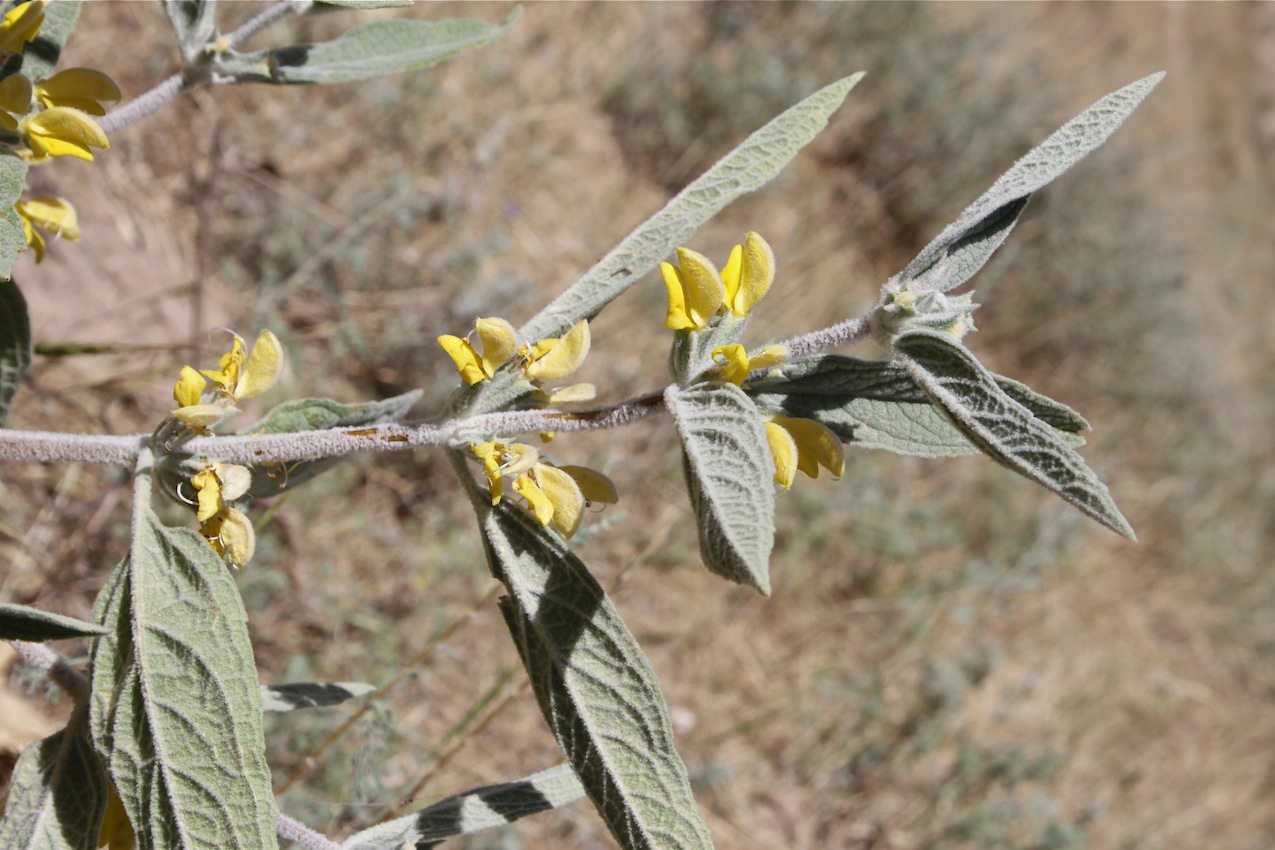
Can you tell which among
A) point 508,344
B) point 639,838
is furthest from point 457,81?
point 639,838

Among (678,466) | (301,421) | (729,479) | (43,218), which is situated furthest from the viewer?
(678,466)

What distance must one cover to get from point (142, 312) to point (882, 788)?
310 centimetres

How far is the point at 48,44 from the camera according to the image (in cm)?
133

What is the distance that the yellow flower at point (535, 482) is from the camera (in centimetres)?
117

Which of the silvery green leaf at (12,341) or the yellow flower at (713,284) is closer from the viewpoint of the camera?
the yellow flower at (713,284)

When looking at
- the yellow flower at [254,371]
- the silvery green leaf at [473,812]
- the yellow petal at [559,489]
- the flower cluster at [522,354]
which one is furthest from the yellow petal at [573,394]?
the silvery green leaf at [473,812]

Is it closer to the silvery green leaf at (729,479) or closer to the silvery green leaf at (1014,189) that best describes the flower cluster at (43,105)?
Result: the silvery green leaf at (729,479)

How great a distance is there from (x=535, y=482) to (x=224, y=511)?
418 mm

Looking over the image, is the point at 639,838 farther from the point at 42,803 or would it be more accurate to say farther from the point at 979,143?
the point at 979,143

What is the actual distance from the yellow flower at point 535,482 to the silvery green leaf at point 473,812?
0.39m

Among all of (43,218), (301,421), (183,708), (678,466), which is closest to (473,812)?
(183,708)

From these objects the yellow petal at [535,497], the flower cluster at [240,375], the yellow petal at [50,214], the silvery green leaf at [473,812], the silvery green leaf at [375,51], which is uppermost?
the silvery green leaf at [375,51]

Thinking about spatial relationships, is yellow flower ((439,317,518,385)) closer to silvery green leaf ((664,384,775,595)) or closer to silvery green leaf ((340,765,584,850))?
silvery green leaf ((664,384,775,595))

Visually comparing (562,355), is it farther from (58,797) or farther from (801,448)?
(58,797)
